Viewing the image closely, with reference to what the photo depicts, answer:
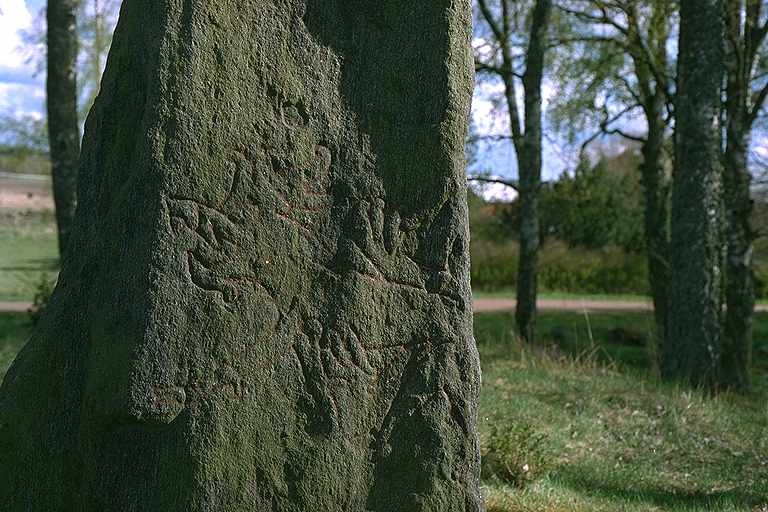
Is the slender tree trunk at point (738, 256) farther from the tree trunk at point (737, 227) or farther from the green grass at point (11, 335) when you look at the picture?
the green grass at point (11, 335)

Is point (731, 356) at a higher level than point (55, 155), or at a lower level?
lower

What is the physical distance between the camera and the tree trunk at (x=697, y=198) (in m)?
8.74

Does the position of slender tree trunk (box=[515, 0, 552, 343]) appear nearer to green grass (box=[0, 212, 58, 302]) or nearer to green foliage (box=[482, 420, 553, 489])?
green foliage (box=[482, 420, 553, 489])

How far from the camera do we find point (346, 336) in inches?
135

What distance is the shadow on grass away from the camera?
5445 mm

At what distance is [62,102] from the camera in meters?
9.91

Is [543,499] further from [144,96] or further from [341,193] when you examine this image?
[144,96]

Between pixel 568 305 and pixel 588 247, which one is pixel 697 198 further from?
pixel 588 247

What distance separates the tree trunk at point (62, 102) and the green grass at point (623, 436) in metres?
4.87

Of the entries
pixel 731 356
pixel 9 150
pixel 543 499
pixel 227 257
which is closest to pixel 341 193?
pixel 227 257

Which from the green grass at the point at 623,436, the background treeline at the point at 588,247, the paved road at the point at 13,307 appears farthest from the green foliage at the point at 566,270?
the green grass at the point at 623,436

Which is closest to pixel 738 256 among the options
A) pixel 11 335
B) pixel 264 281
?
pixel 11 335

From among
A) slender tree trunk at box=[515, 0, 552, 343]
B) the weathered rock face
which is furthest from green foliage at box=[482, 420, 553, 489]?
slender tree trunk at box=[515, 0, 552, 343]

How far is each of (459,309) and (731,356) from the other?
8.54 m
